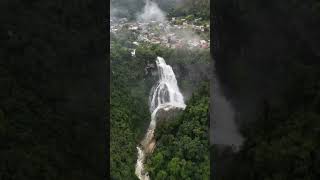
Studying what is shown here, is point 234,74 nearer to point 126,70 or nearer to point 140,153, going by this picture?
point 140,153

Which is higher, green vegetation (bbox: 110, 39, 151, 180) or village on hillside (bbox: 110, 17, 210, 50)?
village on hillside (bbox: 110, 17, 210, 50)

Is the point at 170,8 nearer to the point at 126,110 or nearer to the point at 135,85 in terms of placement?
the point at 135,85

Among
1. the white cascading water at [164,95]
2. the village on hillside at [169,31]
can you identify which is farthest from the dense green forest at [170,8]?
the white cascading water at [164,95]

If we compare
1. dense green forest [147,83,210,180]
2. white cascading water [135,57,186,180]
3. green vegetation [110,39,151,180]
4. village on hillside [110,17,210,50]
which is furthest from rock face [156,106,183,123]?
village on hillside [110,17,210,50]
